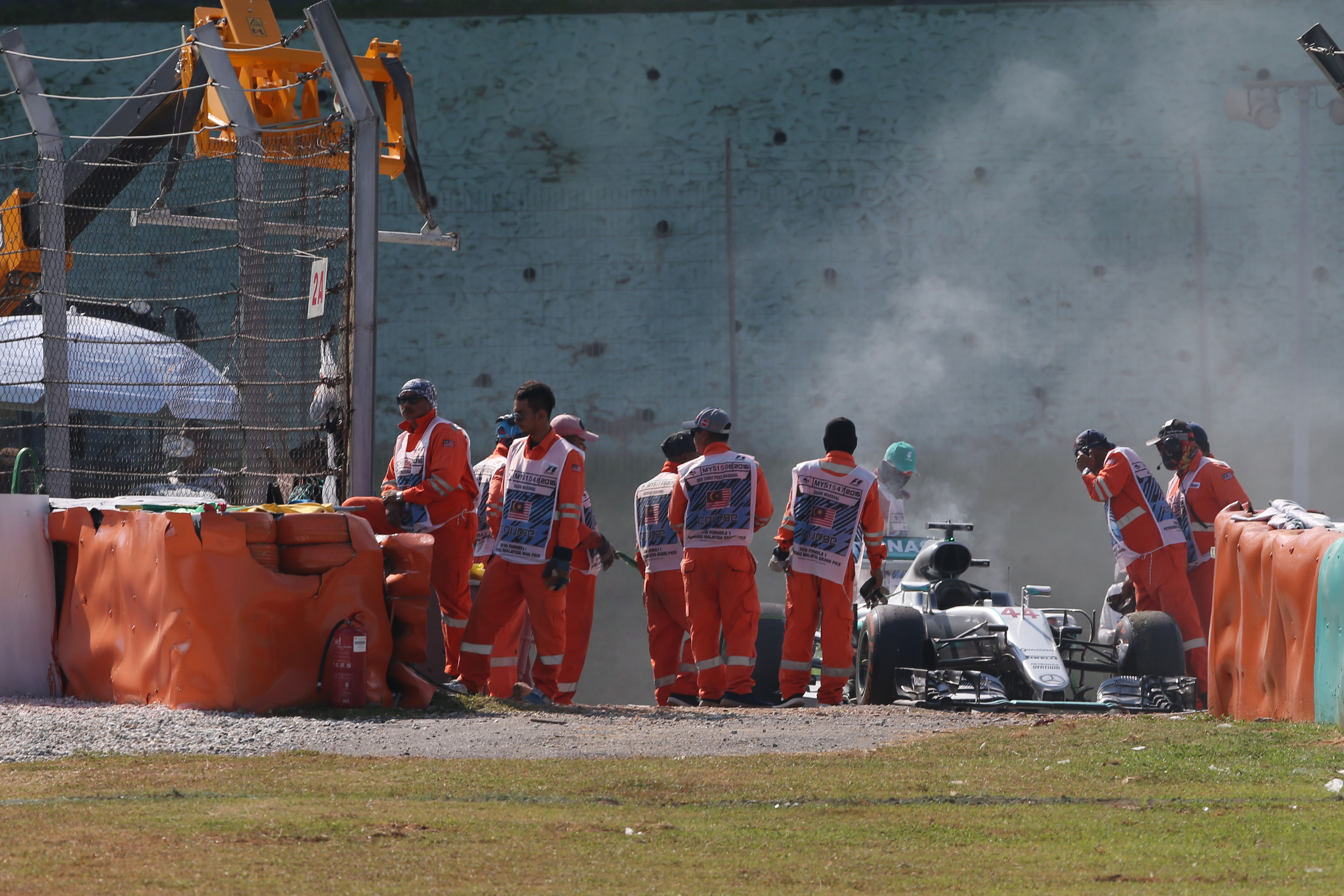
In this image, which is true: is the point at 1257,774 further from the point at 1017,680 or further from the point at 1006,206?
the point at 1006,206

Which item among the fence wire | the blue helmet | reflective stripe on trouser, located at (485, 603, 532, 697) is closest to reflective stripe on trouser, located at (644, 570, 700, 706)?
reflective stripe on trouser, located at (485, 603, 532, 697)

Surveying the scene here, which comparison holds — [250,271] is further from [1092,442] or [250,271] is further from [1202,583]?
[1202,583]

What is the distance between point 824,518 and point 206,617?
3747mm

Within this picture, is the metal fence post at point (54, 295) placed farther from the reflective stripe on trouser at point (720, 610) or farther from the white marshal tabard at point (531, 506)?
the reflective stripe on trouser at point (720, 610)

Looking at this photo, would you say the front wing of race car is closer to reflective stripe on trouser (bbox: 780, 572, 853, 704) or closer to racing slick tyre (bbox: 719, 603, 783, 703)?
reflective stripe on trouser (bbox: 780, 572, 853, 704)

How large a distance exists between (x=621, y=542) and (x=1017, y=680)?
12481 mm

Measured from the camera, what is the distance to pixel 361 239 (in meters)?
8.68

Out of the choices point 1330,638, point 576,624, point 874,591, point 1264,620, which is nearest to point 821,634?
point 874,591

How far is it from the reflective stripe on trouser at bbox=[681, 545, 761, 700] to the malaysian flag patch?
1.51 feet

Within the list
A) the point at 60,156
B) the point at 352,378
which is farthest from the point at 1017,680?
the point at 60,156

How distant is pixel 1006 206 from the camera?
20.3 meters

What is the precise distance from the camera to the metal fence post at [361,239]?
8578mm

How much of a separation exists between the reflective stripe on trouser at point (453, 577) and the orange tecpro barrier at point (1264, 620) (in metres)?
4.16

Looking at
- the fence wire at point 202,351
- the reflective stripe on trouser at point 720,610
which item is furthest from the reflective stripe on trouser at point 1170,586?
the fence wire at point 202,351
